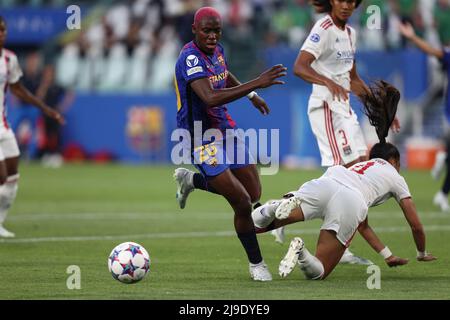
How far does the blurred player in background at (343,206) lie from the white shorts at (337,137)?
48.1 inches

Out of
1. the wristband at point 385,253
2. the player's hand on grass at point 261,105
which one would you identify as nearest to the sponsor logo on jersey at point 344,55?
the player's hand on grass at point 261,105

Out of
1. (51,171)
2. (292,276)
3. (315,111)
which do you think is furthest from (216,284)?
(51,171)

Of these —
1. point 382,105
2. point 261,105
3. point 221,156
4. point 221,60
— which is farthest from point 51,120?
point 221,156

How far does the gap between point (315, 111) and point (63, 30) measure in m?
24.5

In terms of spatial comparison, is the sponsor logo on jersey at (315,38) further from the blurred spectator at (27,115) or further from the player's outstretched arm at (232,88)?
the blurred spectator at (27,115)

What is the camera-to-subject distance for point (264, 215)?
1053 centimetres

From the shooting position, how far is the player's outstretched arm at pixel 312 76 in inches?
432

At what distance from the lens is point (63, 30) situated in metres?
35.3

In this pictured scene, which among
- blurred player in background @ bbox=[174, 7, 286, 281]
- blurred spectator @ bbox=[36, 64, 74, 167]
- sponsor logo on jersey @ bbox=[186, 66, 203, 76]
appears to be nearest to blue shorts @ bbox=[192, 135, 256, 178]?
blurred player in background @ bbox=[174, 7, 286, 281]

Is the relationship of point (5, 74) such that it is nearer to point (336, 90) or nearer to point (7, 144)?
point (7, 144)

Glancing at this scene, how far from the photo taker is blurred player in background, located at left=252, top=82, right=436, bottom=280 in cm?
985

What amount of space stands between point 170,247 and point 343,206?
134 inches

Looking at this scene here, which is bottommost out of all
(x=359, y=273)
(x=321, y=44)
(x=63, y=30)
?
(x=359, y=273)

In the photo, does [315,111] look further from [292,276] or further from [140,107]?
[140,107]
